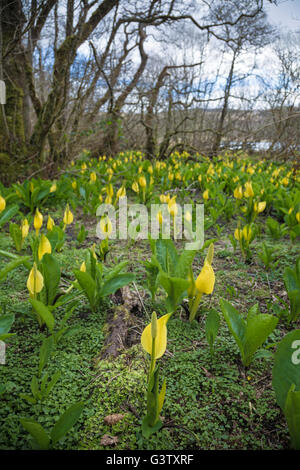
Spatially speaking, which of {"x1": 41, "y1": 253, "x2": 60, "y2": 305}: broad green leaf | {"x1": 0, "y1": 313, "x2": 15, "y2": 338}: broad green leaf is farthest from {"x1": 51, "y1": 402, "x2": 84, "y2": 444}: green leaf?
{"x1": 41, "y1": 253, "x2": 60, "y2": 305}: broad green leaf

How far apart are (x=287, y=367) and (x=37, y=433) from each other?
720mm

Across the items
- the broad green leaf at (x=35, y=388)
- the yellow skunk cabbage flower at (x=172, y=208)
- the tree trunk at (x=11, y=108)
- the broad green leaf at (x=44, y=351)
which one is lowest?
the broad green leaf at (x=35, y=388)

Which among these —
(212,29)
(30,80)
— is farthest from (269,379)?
(212,29)

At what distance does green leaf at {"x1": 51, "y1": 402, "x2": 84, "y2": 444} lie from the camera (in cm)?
79

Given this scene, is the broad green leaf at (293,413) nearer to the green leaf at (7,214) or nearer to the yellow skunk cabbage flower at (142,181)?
the green leaf at (7,214)

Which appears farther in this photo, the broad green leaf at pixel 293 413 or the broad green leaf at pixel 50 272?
the broad green leaf at pixel 50 272

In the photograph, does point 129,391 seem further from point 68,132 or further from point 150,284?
point 68,132

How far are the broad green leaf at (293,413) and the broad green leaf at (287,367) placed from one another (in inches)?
3.5

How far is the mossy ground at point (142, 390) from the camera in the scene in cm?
89

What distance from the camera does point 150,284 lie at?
5.28ft

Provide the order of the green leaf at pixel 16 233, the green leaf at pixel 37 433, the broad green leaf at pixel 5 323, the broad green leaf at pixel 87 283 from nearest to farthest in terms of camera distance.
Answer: the green leaf at pixel 37 433 < the broad green leaf at pixel 5 323 < the broad green leaf at pixel 87 283 < the green leaf at pixel 16 233

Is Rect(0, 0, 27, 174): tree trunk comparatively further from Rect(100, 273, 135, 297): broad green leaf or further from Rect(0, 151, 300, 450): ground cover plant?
Rect(100, 273, 135, 297): broad green leaf

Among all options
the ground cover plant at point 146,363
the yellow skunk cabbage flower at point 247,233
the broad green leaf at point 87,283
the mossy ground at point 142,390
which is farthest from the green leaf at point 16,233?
the yellow skunk cabbage flower at point 247,233
